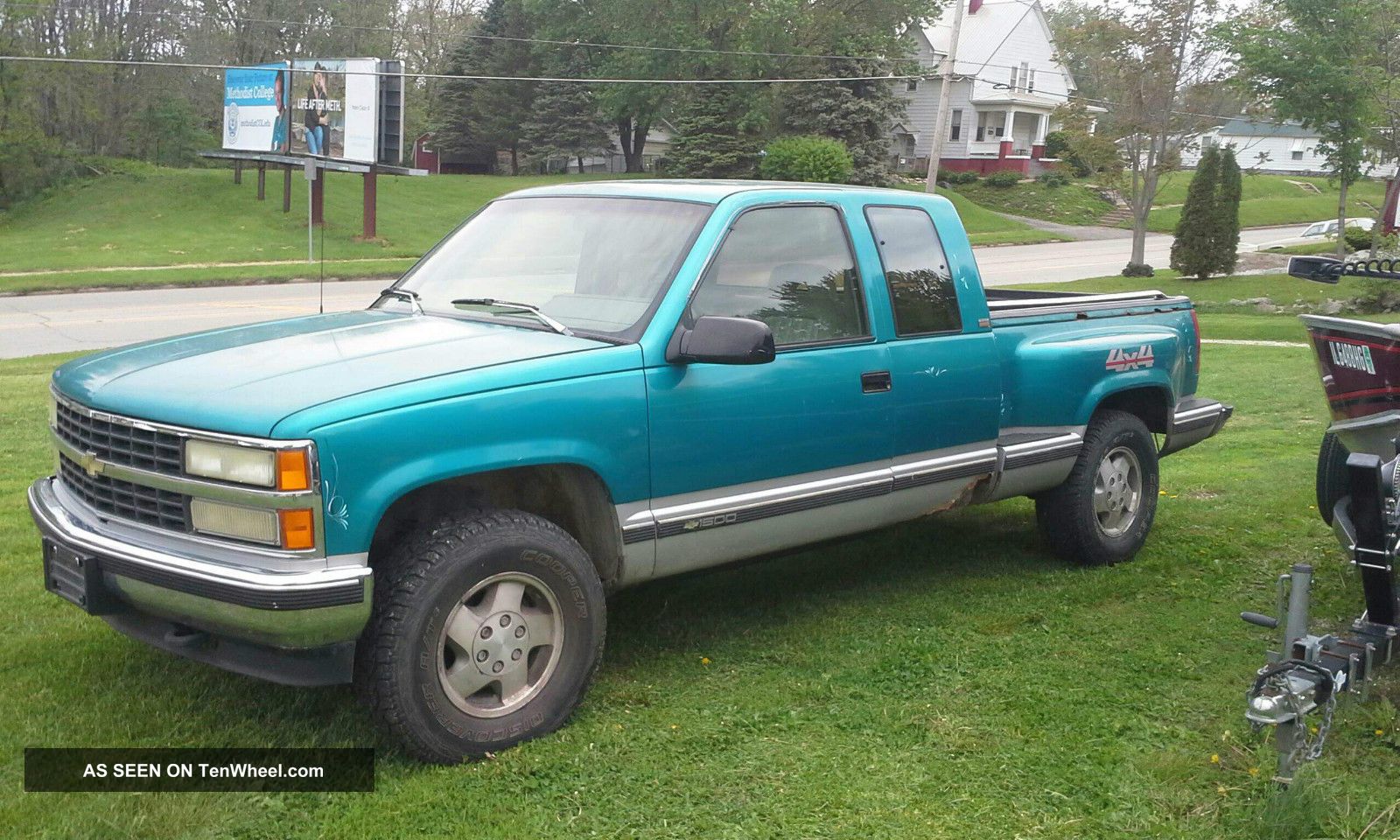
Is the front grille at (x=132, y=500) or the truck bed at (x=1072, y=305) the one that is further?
the truck bed at (x=1072, y=305)

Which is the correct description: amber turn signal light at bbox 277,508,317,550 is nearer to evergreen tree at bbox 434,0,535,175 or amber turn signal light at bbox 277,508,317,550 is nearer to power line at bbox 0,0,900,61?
power line at bbox 0,0,900,61

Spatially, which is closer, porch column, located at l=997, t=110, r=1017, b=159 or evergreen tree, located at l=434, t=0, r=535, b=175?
evergreen tree, located at l=434, t=0, r=535, b=175

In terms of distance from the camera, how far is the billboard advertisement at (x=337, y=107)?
3192cm

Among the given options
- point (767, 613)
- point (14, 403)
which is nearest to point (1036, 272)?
point (14, 403)

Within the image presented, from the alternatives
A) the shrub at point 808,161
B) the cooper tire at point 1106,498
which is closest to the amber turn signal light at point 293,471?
the cooper tire at point 1106,498

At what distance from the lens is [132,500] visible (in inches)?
157

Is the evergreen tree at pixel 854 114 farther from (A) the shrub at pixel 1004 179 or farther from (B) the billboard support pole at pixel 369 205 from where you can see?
(B) the billboard support pole at pixel 369 205

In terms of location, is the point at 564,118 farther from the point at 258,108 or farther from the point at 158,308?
the point at 158,308

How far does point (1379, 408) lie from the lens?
4.43 meters

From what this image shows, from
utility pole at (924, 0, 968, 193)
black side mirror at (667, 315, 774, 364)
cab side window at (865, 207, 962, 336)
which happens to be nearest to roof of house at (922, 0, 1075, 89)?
utility pole at (924, 0, 968, 193)

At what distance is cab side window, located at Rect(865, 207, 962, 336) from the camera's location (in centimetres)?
545

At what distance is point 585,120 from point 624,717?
5217cm

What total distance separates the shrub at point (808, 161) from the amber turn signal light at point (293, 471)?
38840 mm

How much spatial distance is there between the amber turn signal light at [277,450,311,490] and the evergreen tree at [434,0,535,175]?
176ft
